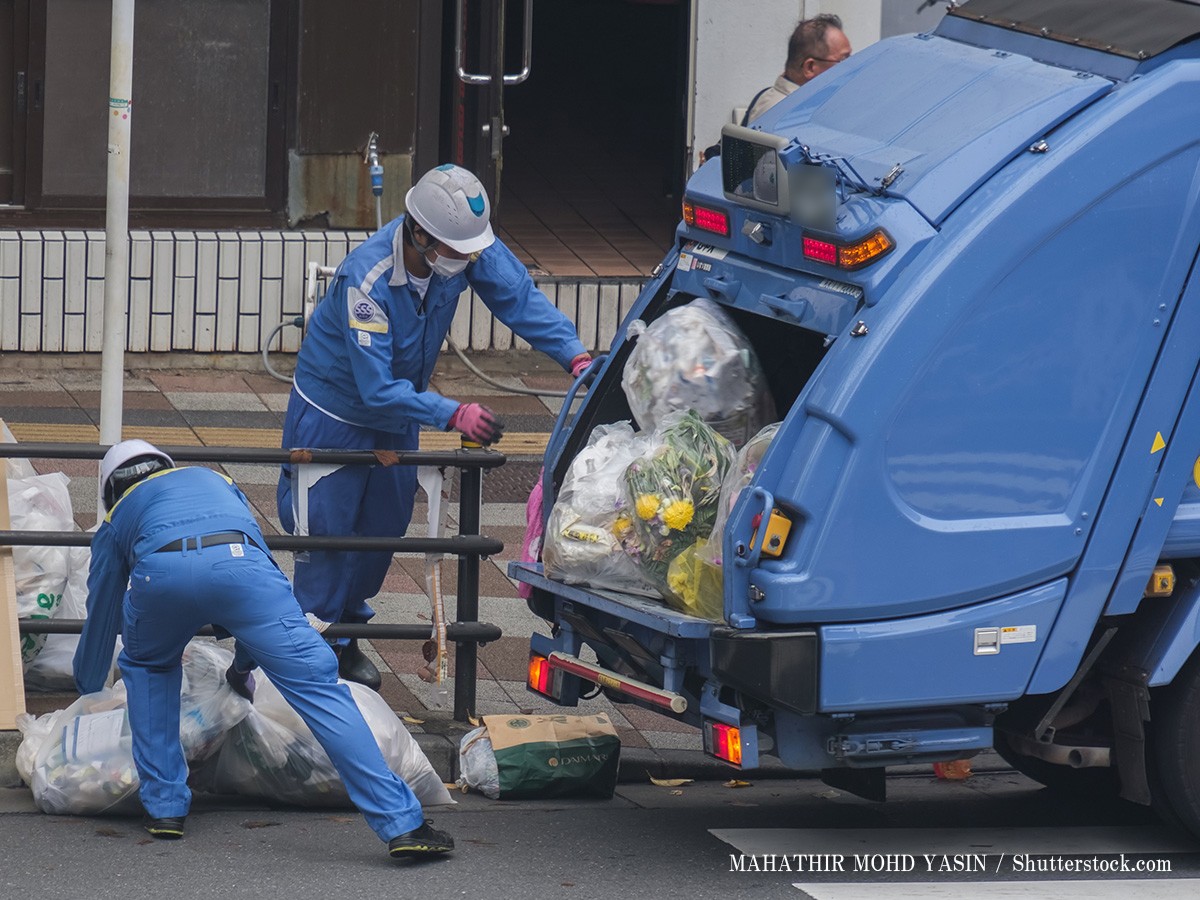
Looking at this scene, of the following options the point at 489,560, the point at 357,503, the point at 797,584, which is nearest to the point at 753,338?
the point at 797,584

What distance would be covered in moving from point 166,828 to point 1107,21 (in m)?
3.50

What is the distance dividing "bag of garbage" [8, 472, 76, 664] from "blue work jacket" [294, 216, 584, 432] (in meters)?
0.96

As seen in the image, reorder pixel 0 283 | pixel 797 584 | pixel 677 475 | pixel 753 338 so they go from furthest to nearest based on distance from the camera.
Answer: pixel 0 283, pixel 753 338, pixel 677 475, pixel 797 584

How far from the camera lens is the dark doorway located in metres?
11.2

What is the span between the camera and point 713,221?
5277mm

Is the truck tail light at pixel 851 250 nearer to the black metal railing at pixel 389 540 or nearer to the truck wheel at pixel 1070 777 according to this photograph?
the black metal railing at pixel 389 540

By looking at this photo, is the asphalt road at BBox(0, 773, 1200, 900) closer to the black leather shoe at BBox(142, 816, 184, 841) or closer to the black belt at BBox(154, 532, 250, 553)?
the black leather shoe at BBox(142, 816, 184, 841)

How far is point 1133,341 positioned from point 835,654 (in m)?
1.15

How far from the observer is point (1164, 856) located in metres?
5.21

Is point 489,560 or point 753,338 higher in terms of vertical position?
point 753,338

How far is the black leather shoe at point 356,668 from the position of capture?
631 centimetres

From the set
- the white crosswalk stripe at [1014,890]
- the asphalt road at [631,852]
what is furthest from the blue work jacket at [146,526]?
the white crosswalk stripe at [1014,890]

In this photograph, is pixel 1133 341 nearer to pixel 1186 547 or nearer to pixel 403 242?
pixel 1186 547

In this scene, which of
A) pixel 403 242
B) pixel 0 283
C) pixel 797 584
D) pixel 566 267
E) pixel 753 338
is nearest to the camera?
pixel 797 584
